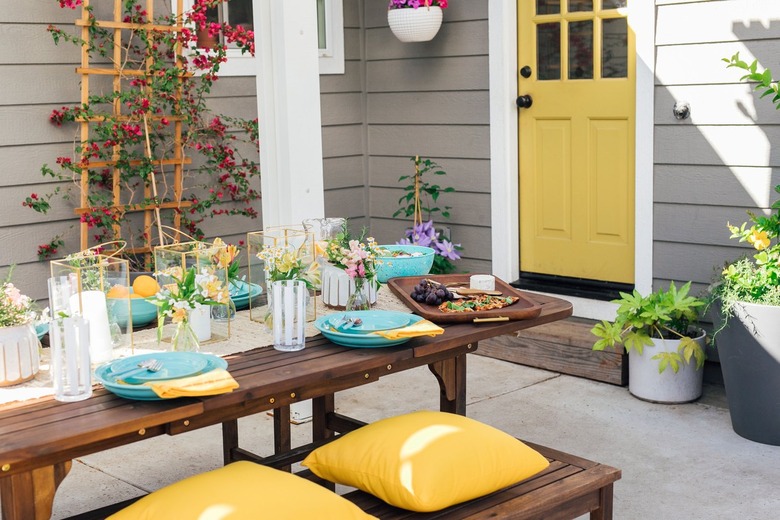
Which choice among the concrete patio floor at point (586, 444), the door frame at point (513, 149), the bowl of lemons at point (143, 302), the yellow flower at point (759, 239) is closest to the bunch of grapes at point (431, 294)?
the bowl of lemons at point (143, 302)

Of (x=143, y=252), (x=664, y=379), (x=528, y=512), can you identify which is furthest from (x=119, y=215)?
(x=528, y=512)

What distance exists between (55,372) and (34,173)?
8.97ft

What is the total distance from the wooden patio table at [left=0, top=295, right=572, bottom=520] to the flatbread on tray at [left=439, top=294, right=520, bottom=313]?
83 millimetres

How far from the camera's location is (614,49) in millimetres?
4754

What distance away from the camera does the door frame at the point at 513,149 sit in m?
4.54

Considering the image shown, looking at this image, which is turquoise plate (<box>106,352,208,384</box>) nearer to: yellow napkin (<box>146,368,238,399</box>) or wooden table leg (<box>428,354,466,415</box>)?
yellow napkin (<box>146,368,238,399</box>)

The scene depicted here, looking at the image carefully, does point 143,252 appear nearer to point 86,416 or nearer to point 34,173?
point 34,173

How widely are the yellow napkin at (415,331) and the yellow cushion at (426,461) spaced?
222 mm

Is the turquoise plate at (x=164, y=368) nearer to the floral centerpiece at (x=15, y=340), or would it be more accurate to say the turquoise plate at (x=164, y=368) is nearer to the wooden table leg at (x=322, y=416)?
the floral centerpiece at (x=15, y=340)

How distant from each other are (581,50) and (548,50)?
0.65ft

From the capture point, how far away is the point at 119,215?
15.5 feet

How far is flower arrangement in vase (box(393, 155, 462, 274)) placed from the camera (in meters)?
5.29

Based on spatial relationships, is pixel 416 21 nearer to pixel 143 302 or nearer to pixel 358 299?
pixel 358 299

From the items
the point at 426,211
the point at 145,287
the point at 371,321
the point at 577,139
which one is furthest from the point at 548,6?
the point at 145,287
